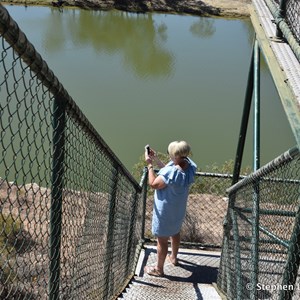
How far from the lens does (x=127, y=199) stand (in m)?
4.22

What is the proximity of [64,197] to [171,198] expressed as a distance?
1937mm

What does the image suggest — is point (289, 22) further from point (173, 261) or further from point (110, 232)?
point (173, 261)

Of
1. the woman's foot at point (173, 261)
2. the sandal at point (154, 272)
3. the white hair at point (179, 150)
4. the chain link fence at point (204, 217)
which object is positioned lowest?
the sandal at point (154, 272)

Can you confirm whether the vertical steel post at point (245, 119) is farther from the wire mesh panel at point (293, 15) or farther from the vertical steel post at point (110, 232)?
the vertical steel post at point (110, 232)

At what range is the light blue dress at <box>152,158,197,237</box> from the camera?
12.6ft

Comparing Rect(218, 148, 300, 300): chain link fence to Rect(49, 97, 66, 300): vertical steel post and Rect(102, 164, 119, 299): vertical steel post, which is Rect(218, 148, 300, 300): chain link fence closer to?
Rect(102, 164, 119, 299): vertical steel post

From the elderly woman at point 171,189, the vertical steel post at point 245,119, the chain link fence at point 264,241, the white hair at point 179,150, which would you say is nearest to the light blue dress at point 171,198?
the elderly woman at point 171,189

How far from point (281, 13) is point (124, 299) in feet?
7.29

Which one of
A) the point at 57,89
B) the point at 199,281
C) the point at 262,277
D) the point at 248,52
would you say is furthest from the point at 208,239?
the point at 248,52

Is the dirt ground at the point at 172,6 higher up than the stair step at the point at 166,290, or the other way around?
the dirt ground at the point at 172,6

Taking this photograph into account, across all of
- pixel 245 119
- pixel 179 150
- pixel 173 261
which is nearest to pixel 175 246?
pixel 173 261

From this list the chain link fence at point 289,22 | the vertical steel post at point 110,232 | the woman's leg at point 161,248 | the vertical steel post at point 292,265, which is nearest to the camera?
the vertical steel post at point 292,265

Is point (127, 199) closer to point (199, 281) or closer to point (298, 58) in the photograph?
point (199, 281)

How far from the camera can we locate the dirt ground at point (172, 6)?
26.0m
